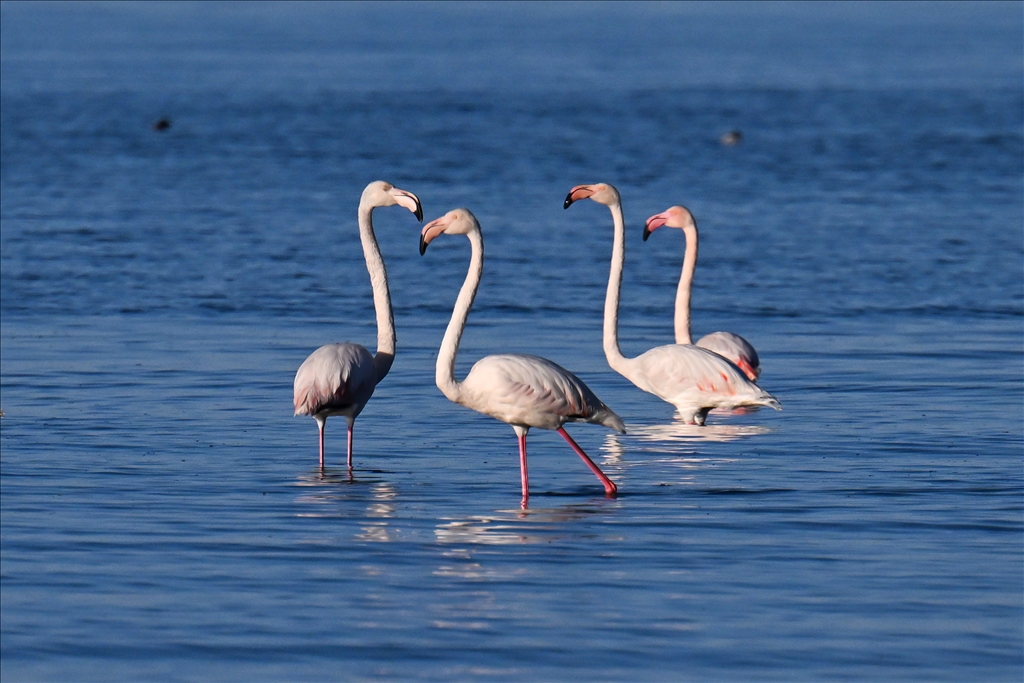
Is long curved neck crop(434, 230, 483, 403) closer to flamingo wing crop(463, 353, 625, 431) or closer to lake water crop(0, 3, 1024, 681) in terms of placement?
flamingo wing crop(463, 353, 625, 431)

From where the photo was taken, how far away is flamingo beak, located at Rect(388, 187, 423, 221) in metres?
9.81

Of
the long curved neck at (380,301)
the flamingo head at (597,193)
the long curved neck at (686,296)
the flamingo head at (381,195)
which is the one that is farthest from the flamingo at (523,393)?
the long curved neck at (686,296)

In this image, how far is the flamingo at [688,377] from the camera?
36.1 feet

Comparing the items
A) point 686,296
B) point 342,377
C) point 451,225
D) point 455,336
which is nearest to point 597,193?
point 686,296

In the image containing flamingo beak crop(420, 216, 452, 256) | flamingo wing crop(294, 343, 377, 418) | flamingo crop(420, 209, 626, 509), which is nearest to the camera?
flamingo crop(420, 209, 626, 509)

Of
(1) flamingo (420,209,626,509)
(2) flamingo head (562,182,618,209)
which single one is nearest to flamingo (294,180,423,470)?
(1) flamingo (420,209,626,509)

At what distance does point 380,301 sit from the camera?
10.6m

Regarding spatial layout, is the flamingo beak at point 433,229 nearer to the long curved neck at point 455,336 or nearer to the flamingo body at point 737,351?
the long curved neck at point 455,336

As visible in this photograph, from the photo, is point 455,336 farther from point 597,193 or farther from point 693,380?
point 597,193

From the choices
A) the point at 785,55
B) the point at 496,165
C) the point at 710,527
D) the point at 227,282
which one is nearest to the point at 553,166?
the point at 496,165

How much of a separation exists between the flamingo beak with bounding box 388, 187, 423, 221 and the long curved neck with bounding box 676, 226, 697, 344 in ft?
10.3

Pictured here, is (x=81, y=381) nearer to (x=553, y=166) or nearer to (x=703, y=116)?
(x=553, y=166)

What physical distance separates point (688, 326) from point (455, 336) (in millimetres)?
3818

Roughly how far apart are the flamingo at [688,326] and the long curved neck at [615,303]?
24 centimetres
